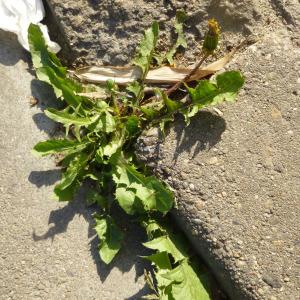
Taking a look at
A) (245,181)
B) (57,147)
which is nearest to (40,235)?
(57,147)

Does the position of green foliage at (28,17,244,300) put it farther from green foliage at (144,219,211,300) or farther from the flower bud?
the flower bud

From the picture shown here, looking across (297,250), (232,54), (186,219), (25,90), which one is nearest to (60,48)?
(25,90)

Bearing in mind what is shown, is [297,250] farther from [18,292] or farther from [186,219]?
[18,292]

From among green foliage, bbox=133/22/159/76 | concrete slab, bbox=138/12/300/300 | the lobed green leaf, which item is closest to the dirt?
concrete slab, bbox=138/12/300/300

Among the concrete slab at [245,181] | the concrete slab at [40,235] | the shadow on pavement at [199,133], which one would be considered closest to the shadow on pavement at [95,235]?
the concrete slab at [40,235]

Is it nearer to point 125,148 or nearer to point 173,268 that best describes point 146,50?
point 125,148

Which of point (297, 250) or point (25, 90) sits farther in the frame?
point (25, 90)

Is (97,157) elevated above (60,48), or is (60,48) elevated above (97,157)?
(60,48)
